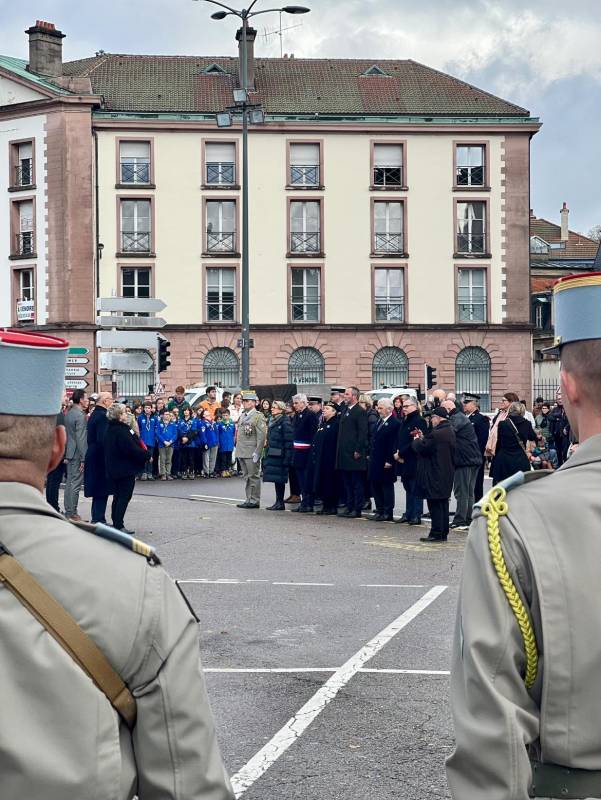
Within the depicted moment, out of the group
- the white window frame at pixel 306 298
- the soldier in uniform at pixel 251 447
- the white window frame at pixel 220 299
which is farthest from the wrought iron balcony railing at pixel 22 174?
the soldier in uniform at pixel 251 447

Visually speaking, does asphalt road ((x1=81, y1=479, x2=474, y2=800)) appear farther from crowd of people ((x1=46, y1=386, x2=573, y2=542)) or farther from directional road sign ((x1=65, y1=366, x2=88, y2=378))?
directional road sign ((x1=65, y1=366, x2=88, y2=378))

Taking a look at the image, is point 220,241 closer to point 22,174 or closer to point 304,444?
point 22,174

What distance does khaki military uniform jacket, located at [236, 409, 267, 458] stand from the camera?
2258 centimetres

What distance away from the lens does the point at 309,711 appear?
7.35m

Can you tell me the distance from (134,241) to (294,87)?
35.1 ft

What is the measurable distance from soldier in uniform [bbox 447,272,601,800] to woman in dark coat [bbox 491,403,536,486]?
1571 centimetres

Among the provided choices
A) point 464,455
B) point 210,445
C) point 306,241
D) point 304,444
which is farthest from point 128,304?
point 306,241

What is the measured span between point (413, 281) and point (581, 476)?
59.6 meters

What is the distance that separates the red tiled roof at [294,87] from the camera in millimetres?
62219

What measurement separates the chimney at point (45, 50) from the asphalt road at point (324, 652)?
4828 centimetres

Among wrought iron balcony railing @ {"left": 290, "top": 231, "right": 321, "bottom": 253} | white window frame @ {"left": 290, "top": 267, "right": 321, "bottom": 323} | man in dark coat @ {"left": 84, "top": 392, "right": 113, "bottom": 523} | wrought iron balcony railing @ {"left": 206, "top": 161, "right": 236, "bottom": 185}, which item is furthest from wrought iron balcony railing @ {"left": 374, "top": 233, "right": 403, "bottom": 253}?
man in dark coat @ {"left": 84, "top": 392, "right": 113, "bottom": 523}

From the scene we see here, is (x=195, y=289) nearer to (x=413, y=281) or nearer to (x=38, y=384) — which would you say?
(x=413, y=281)

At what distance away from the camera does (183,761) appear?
2.47 m

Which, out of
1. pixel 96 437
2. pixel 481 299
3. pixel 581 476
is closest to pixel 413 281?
pixel 481 299
